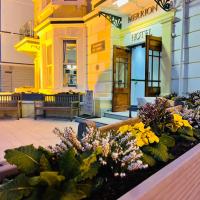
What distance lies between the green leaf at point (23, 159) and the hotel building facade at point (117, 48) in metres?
4.89

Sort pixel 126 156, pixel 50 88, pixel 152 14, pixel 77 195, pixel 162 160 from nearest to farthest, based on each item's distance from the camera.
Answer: pixel 77 195
pixel 126 156
pixel 162 160
pixel 152 14
pixel 50 88

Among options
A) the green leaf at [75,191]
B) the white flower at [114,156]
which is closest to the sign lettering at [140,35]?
the white flower at [114,156]

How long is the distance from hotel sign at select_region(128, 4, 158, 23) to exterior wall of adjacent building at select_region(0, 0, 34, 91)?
8211 millimetres

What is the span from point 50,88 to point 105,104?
2903 mm

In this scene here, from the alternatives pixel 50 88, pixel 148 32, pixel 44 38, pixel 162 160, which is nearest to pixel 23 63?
pixel 44 38

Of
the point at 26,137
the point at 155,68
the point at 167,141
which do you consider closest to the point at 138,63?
the point at 155,68

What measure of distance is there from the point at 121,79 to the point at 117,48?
952 millimetres

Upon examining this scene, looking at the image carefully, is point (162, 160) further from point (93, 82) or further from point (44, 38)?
point (44, 38)

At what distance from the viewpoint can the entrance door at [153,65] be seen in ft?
19.9

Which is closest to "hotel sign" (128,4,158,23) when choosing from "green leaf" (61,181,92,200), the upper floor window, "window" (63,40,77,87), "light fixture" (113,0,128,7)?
"light fixture" (113,0,128,7)

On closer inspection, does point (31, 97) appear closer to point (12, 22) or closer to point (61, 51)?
point (61, 51)

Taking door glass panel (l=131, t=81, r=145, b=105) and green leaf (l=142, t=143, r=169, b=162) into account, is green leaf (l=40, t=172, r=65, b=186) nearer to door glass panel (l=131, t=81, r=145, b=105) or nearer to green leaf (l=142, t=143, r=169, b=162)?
green leaf (l=142, t=143, r=169, b=162)

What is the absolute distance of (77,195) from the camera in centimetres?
101

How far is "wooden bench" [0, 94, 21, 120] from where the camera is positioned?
8.52 meters
